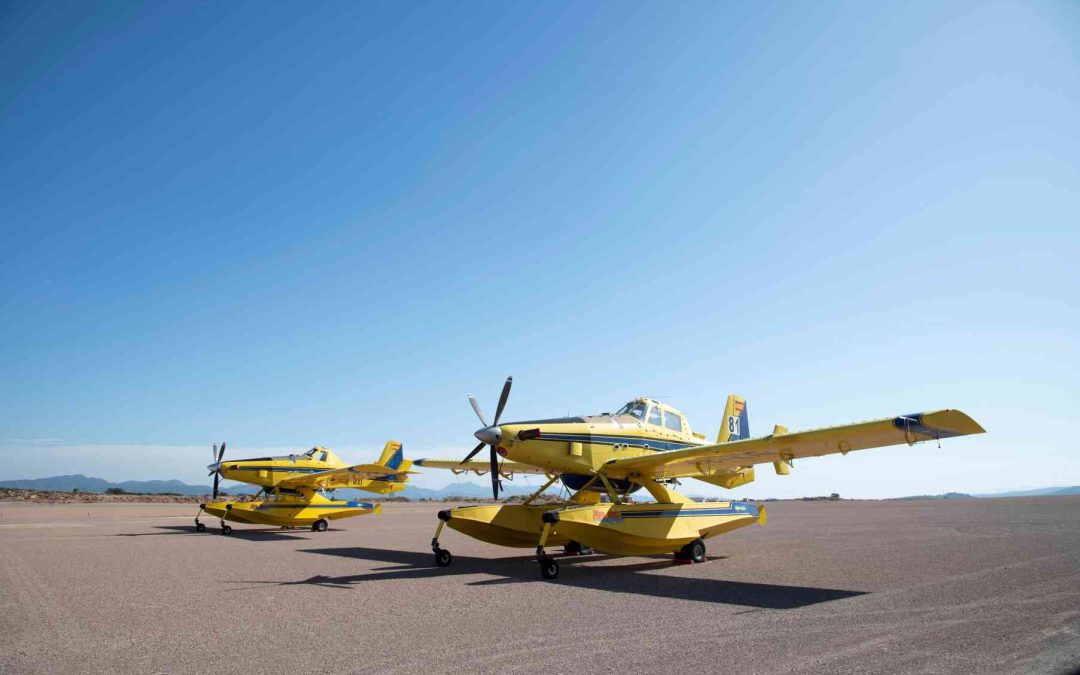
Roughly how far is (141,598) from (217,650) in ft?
14.3

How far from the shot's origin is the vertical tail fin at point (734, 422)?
2028 centimetres

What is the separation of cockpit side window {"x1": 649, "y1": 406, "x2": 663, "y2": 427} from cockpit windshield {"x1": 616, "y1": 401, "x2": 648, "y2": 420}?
0.23m

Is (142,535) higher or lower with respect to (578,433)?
lower

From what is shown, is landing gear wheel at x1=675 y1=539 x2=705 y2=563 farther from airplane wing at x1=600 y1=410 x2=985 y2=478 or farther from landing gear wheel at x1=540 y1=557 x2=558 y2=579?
landing gear wheel at x1=540 y1=557 x2=558 y2=579

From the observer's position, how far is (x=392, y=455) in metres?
28.9

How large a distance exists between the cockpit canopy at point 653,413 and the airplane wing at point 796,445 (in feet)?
4.42

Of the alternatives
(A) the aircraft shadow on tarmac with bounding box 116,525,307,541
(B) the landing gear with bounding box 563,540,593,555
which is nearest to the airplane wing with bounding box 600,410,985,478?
(B) the landing gear with bounding box 563,540,593,555

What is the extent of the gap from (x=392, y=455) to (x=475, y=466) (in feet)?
38.0

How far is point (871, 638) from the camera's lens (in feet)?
21.1

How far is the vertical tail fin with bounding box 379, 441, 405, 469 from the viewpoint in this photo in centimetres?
2838

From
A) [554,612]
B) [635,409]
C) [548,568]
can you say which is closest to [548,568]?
[548,568]

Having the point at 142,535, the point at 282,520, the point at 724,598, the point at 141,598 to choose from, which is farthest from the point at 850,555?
the point at 142,535

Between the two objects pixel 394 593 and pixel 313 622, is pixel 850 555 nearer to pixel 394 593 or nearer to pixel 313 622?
pixel 394 593

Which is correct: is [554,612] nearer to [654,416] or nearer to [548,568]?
[548,568]
